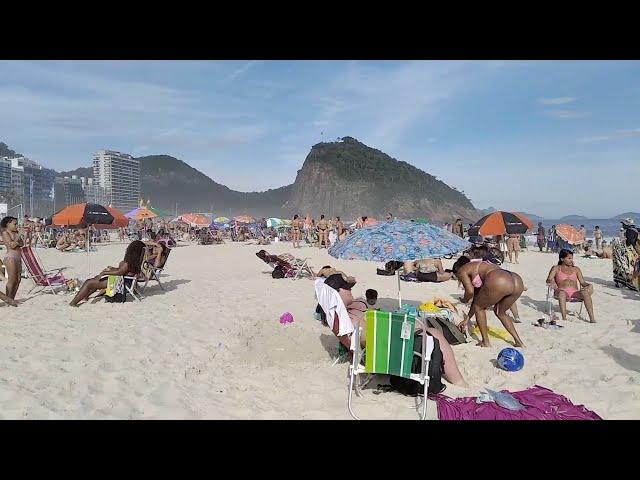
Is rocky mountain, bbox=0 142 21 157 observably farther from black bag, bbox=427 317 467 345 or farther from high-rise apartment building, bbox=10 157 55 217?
black bag, bbox=427 317 467 345

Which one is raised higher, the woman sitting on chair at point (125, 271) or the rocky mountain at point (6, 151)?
the rocky mountain at point (6, 151)

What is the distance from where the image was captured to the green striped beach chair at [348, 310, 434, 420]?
3406 millimetres

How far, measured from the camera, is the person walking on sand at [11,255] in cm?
651

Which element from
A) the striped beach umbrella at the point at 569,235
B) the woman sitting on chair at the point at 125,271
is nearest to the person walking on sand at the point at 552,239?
the striped beach umbrella at the point at 569,235

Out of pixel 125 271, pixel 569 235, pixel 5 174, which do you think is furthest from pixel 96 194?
pixel 125 271

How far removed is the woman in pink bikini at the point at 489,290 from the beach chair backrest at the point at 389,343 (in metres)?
1.83

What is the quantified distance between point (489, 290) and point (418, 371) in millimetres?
1637

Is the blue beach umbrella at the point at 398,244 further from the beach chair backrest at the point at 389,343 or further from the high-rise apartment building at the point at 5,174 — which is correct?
the high-rise apartment building at the point at 5,174

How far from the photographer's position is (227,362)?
4.46 meters

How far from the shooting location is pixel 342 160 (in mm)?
108750

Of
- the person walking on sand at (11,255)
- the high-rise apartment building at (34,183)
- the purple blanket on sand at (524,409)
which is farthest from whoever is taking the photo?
the high-rise apartment building at (34,183)

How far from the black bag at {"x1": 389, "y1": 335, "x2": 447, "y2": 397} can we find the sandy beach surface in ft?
0.31

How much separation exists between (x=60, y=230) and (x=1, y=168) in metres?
97.8
